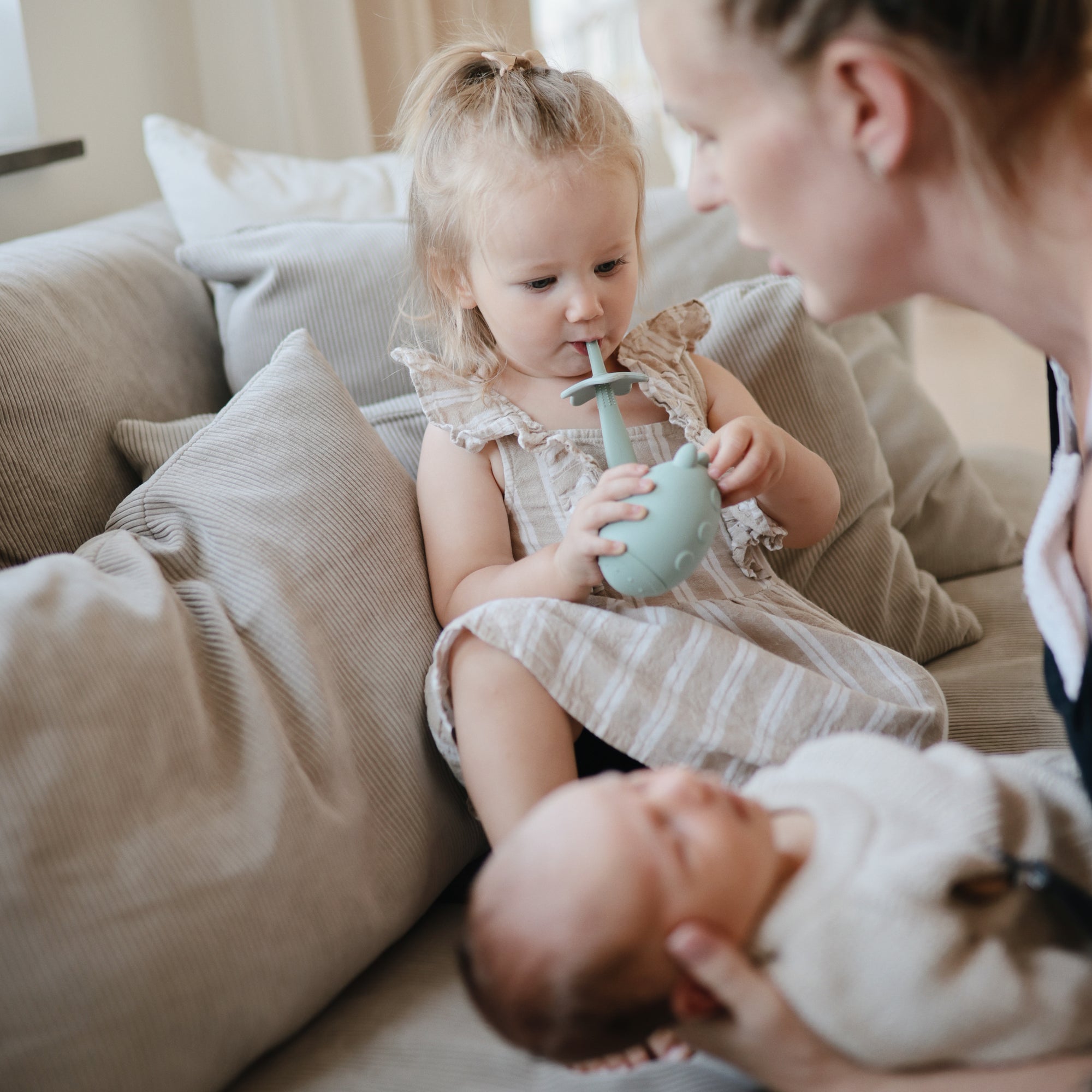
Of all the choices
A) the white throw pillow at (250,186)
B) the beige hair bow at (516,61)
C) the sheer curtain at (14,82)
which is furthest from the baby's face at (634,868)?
the sheer curtain at (14,82)

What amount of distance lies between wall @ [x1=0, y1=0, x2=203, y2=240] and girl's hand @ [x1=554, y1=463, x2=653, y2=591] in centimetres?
107

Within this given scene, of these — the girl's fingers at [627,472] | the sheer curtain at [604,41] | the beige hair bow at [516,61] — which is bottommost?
the girl's fingers at [627,472]

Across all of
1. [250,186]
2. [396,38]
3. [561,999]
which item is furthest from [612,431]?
[396,38]

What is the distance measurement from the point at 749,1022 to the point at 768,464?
0.53 meters

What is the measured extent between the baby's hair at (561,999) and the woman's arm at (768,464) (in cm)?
49

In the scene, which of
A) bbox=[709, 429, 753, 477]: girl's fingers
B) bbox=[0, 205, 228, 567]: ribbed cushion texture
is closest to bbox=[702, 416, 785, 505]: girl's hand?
bbox=[709, 429, 753, 477]: girl's fingers

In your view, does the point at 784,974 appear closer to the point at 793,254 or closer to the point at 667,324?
the point at 793,254

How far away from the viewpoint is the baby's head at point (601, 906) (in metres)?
0.67

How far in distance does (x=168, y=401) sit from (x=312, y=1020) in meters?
0.73

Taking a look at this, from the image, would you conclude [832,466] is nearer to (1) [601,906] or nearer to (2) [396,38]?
(1) [601,906]

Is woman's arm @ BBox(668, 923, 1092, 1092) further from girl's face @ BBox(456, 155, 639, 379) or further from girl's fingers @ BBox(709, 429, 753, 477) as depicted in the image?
girl's face @ BBox(456, 155, 639, 379)

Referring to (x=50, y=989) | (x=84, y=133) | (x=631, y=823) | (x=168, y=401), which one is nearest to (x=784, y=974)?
(x=631, y=823)

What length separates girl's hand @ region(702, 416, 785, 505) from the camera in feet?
3.32

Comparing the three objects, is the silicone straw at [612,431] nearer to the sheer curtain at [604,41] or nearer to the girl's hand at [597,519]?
the girl's hand at [597,519]
